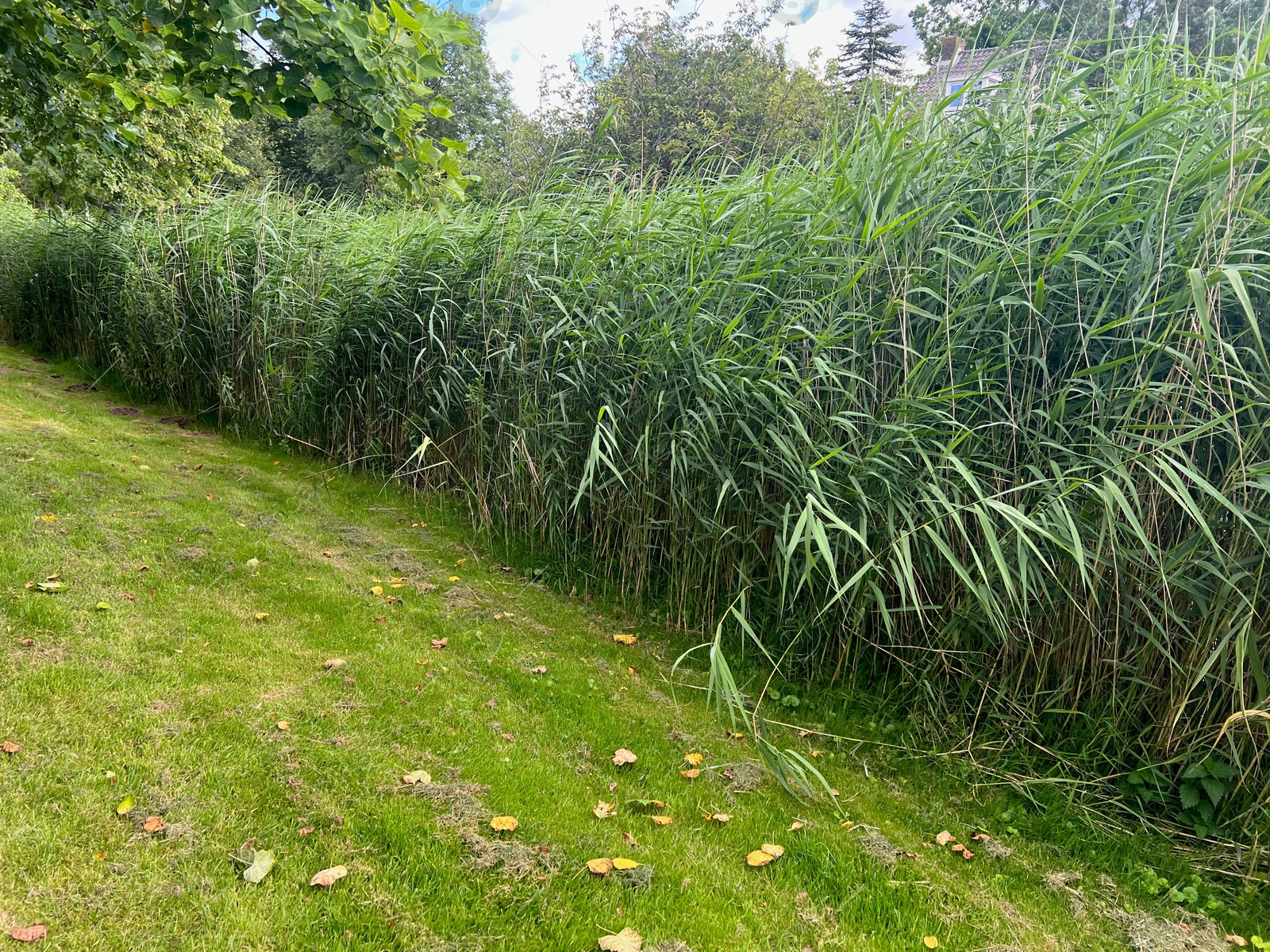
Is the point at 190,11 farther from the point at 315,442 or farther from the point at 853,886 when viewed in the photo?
the point at 853,886

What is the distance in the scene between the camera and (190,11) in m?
3.27

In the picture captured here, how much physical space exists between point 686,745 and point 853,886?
78 centimetres

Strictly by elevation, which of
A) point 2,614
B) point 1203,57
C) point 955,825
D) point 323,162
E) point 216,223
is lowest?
point 955,825

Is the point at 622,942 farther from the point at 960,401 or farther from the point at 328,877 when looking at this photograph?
the point at 960,401

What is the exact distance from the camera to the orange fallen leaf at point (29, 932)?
4.63 ft

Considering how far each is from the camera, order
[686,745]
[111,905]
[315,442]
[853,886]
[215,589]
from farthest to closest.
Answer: [315,442], [215,589], [686,745], [853,886], [111,905]

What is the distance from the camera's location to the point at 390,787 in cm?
207

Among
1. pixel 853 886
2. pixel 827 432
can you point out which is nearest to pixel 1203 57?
pixel 827 432

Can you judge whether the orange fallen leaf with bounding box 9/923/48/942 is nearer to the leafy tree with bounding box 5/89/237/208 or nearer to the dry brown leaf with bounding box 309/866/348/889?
the dry brown leaf with bounding box 309/866/348/889

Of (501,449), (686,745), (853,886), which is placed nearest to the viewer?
(853,886)

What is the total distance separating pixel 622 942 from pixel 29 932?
1.27 metres

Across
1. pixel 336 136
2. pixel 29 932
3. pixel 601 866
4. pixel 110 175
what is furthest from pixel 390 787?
pixel 336 136

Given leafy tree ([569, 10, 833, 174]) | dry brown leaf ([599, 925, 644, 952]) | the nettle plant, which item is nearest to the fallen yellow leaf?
dry brown leaf ([599, 925, 644, 952])

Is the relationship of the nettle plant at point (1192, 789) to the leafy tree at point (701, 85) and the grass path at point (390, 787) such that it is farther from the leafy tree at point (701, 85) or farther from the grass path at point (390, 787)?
the leafy tree at point (701, 85)
